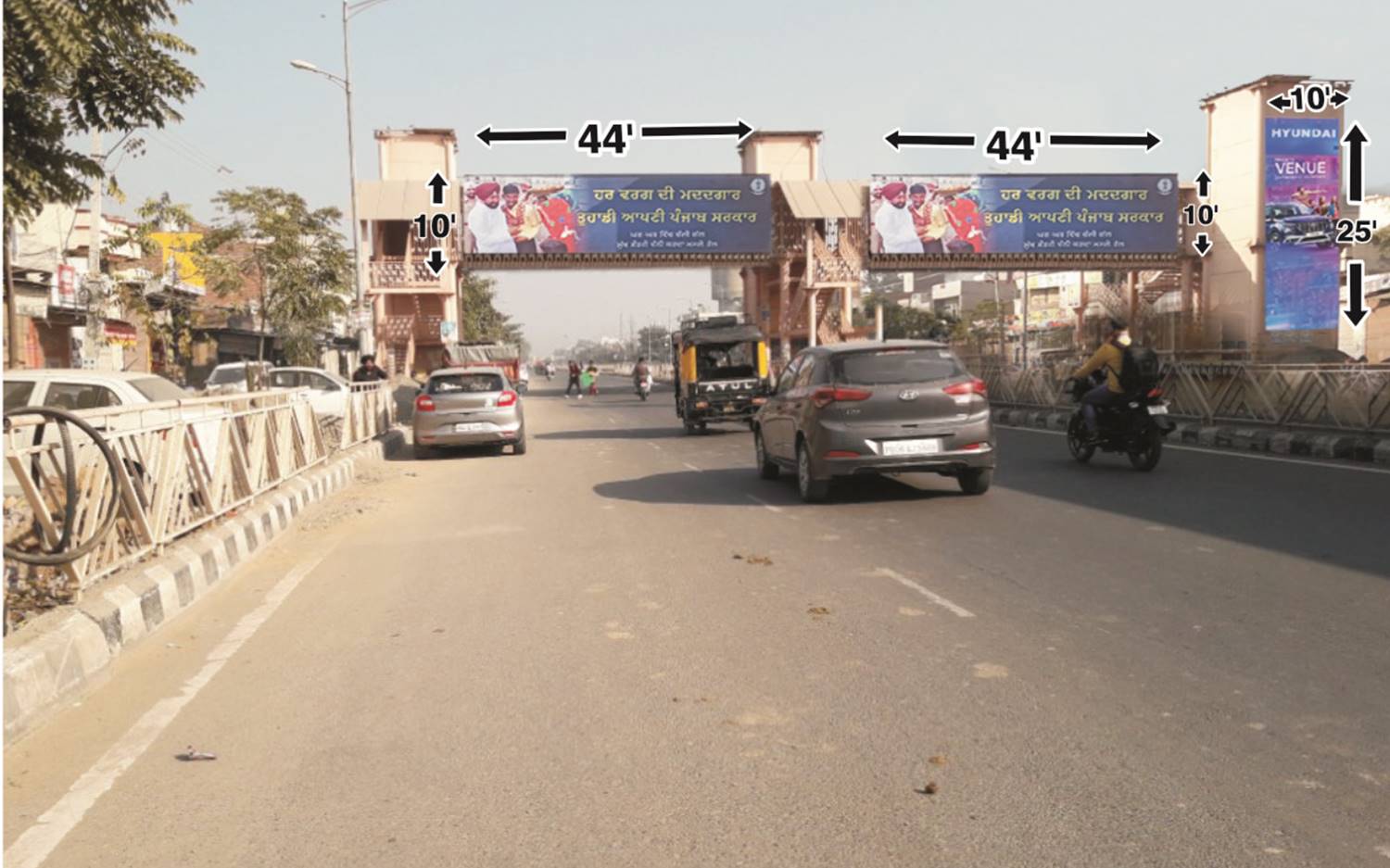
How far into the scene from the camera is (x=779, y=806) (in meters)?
3.87

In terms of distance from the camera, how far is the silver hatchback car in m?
19.4

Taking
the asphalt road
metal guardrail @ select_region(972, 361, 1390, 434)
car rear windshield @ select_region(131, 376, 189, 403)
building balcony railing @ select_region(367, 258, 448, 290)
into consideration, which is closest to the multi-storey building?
building balcony railing @ select_region(367, 258, 448, 290)

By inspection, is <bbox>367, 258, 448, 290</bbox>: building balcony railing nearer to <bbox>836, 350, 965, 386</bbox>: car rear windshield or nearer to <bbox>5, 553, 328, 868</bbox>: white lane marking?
<bbox>836, 350, 965, 386</bbox>: car rear windshield

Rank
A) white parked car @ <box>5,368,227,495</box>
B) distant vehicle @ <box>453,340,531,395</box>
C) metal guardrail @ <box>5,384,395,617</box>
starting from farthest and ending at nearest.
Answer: distant vehicle @ <box>453,340,531,395</box>
white parked car @ <box>5,368,227,495</box>
metal guardrail @ <box>5,384,395,617</box>

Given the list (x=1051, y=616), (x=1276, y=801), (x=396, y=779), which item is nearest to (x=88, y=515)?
(x=396, y=779)

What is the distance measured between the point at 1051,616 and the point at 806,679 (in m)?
1.82

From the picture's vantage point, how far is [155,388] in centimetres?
1192

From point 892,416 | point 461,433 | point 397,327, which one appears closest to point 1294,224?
point 397,327

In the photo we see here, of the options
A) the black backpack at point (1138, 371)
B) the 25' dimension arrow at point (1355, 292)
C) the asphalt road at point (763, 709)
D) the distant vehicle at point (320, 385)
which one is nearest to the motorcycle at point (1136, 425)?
the black backpack at point (1138, 371)

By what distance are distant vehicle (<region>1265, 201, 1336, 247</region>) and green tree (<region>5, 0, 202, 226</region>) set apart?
143ft

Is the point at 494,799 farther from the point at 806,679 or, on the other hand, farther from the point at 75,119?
the point at 75,119

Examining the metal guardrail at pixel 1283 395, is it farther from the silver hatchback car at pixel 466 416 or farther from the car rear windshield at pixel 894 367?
the silver hatchback car at pixel 466 416

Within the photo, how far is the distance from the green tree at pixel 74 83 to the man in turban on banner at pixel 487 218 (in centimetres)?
3736

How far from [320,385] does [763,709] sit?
19368 millimetres
